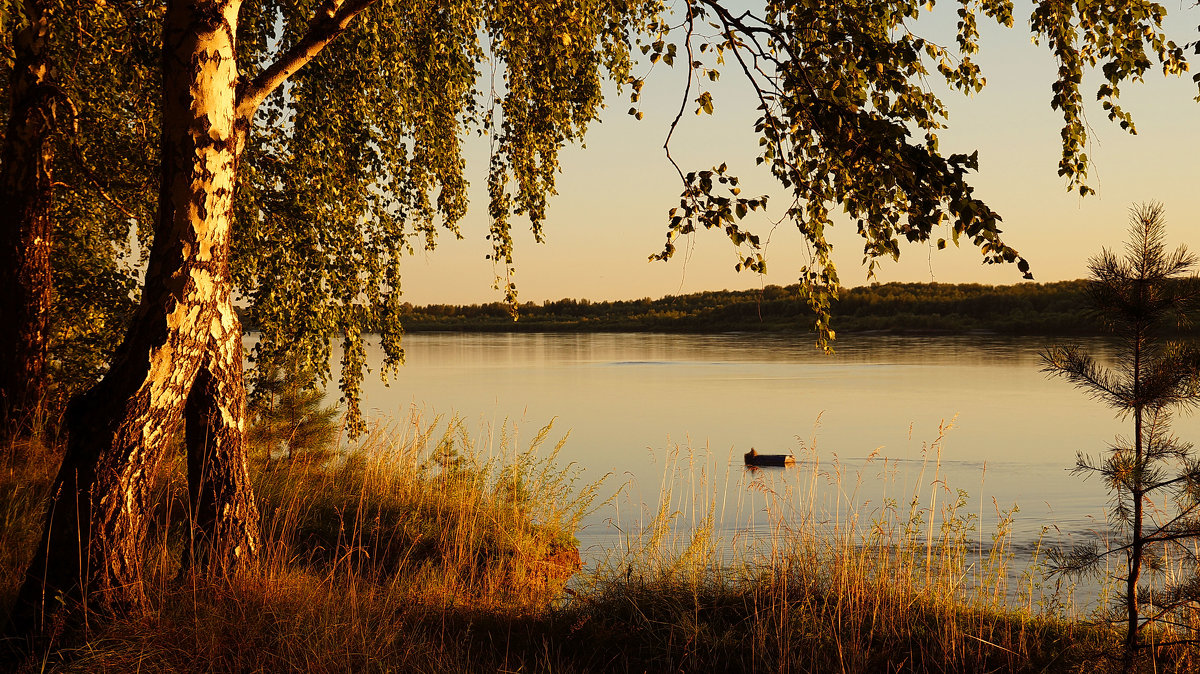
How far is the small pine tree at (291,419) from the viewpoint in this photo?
881cm

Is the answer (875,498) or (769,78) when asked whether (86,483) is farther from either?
(875,498)

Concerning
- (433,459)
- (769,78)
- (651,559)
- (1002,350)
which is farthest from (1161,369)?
(1002,350)

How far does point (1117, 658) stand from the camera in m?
4.08

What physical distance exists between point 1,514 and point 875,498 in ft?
31.3

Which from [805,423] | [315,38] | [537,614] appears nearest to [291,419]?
[537,614]

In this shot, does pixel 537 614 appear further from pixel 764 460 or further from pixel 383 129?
pixel 764 460

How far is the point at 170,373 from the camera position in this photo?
406cm

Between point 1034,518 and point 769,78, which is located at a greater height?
point 769,78

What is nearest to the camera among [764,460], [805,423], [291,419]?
[291,419]

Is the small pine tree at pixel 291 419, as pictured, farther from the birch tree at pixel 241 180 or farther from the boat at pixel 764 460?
the boat at pixel 764 460

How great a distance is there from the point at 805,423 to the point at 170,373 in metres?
16.4

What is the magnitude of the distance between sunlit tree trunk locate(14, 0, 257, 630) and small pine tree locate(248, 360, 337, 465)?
4.33 m

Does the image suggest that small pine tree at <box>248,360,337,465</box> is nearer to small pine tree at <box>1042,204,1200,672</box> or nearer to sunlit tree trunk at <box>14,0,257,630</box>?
sunlit tree trunk at <box>14,0,257,630</box>

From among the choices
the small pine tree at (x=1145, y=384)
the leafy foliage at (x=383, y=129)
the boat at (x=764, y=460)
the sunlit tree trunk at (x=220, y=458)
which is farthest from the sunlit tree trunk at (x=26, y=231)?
the boat at (x=764, y=460)
